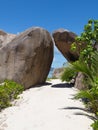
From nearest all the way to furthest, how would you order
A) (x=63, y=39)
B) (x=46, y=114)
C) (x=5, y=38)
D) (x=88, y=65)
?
(x=46, y=114)
(x=88, y=65)
(x=63, y=39)
(x=5, y=38)

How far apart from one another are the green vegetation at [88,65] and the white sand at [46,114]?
20.4 inches

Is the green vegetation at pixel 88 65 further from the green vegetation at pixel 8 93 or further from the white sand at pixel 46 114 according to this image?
the green vegetation at pixel 8 93

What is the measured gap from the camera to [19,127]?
8719mm

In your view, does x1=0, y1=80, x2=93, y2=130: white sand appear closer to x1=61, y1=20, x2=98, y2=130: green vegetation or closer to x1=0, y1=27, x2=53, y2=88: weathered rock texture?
x1=61, y1=20, x2=98, y2=130: green vegetation

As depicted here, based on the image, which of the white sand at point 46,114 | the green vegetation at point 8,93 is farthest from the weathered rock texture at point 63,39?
the white sand at point 46,114

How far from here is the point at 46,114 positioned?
9.87 metres

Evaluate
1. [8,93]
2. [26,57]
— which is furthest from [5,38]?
[8,93]

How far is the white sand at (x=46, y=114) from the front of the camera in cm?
880

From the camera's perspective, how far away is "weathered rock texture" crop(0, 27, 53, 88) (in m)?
15.9

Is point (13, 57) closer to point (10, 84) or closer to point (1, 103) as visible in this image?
point (10, 84)

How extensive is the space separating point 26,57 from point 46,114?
6438 mm

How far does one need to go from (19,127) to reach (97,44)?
7.17 m

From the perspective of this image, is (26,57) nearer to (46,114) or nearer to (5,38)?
(5,38)

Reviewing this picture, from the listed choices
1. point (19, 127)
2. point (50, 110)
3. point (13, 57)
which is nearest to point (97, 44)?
point (13, 57)
